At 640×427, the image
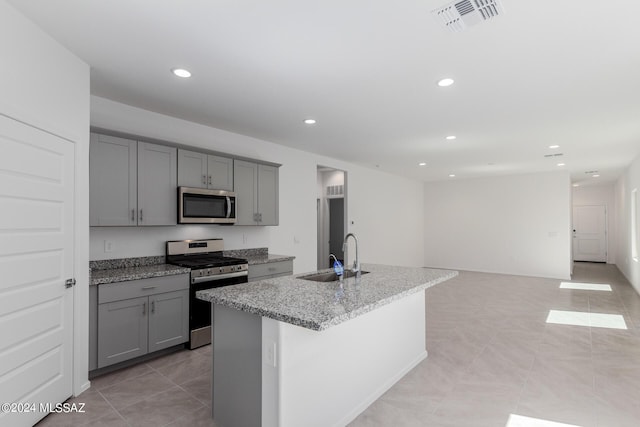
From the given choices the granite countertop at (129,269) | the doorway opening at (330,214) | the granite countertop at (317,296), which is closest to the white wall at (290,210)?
the granite countertop at (129,269)

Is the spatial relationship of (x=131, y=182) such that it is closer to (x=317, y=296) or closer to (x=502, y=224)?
(x=317, y=296)

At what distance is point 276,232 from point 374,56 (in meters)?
3.25

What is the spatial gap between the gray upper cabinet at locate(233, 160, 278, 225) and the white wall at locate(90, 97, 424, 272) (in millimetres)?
294

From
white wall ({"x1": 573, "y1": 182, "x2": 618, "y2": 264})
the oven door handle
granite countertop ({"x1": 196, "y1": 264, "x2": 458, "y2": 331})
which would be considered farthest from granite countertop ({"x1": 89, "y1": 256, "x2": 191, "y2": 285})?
white wall ({"x1": 573, "y1": 182, "x2": 618, "y2": 264})

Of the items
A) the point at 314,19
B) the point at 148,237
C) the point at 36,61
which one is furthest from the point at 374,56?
the point at 148,237

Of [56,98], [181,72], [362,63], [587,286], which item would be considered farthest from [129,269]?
[587,286]

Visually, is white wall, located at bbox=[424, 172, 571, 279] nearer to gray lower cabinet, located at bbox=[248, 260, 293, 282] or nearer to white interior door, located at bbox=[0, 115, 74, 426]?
gray lower cabinet, located at bbox=[248, 260, 293, 282]

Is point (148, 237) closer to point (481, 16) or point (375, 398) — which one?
point (375, 398)

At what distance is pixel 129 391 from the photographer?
8.98 feet

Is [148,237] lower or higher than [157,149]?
lower

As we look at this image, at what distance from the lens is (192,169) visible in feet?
12.7

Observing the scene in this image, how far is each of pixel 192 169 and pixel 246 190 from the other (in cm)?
81

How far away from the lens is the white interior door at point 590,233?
11.3 meters

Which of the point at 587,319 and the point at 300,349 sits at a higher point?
the point at 300,349
